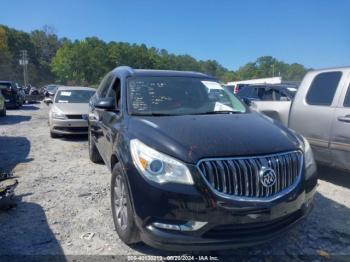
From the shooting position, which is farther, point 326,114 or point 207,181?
point 326,114

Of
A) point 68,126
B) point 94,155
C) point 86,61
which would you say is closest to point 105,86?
point 94,155

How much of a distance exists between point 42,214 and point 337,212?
146 inches

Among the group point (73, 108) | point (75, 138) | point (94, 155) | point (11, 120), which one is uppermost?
point (73, 108)

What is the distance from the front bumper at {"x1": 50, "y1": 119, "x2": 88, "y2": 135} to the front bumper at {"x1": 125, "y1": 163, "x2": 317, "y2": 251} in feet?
24.4

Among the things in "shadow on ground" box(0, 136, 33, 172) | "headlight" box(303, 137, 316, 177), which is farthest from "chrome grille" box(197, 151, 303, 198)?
"shadow on ground" box(0, 136, 33, 172)

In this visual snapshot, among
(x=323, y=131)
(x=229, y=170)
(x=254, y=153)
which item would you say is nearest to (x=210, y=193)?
(x=229, y=170)

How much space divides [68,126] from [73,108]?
0.65m

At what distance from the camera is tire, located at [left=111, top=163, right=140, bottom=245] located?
3.51 metres

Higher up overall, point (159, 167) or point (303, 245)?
point (159, 167)

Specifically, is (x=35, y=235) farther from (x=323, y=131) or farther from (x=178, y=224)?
(x=323, y=131)

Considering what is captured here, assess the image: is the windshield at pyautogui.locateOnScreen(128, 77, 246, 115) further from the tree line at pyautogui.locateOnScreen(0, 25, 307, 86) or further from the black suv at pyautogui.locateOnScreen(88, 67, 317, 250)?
the tree line at pyautogui.locateOnScreen(0, 25, 307, 86)

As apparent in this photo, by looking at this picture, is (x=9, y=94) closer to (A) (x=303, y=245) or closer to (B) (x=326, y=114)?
(B) (x=326, y=114)

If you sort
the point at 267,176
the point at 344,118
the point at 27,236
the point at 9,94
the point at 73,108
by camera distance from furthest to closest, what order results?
the point at 9,94
the point at 73,108
the point at 344,118
the point at 27,236
the point at 267,176

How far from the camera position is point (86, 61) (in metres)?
81.3
